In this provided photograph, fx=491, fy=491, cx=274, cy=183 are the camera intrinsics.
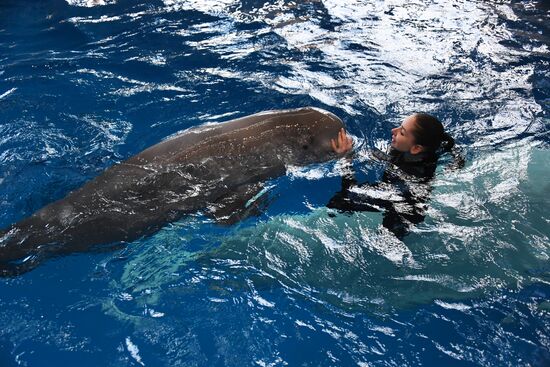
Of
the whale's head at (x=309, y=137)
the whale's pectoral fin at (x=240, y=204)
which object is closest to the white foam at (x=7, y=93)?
the whale's pectoral fin at (x=240, y=204)

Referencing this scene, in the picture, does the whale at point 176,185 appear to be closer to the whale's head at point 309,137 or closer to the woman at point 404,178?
→ the whale's head at point 309,137

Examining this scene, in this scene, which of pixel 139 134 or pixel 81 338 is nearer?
pixel 81 338

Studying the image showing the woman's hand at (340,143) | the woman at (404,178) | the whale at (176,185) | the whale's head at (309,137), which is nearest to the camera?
the whale at (176,185)

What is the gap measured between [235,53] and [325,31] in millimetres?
2062

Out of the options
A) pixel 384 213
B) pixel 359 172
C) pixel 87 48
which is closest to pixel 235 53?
pixel 87 48

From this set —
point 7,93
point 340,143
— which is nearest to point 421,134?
point 340,143

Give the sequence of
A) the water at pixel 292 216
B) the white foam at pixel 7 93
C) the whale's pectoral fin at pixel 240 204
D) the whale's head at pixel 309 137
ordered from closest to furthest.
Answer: the water at pixel 292 216, the whale's pectoral fin at pixel 240 204, the whale's head at pixel 309 137, the white foam at pixel 7 93

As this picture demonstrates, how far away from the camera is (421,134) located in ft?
17.7

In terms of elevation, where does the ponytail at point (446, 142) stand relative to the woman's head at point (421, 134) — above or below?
below

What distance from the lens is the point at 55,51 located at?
29.3 feet

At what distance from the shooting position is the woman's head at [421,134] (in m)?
5.38

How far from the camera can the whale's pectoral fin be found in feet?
16.5

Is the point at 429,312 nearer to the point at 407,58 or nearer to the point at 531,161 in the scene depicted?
the point at 531,161

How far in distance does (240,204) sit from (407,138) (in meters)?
2.00
